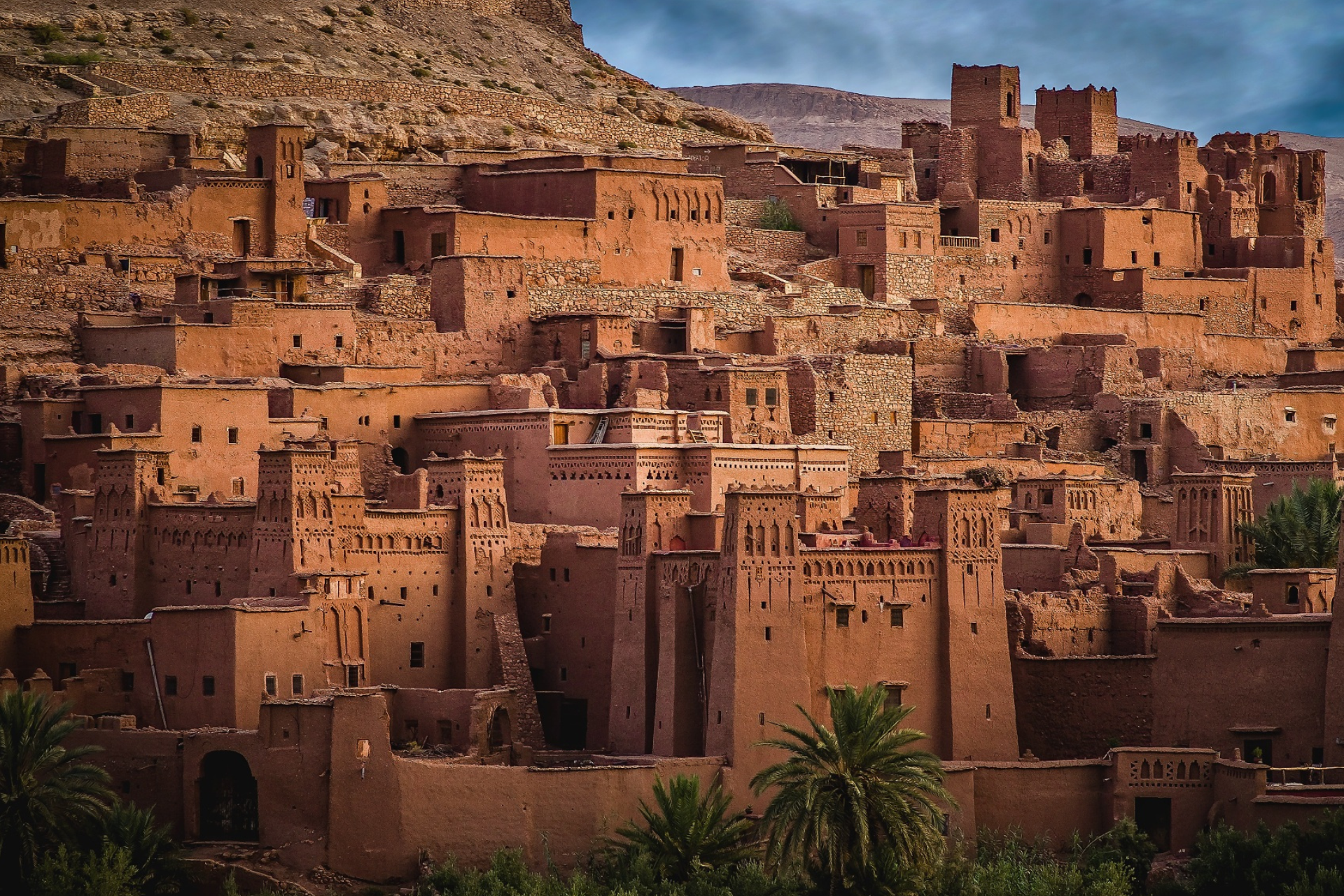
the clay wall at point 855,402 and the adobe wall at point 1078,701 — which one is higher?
the clay wall at point 855,402

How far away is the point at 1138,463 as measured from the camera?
5309cm

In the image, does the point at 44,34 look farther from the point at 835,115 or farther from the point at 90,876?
the point at 835,115

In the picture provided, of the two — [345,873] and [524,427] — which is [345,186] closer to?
[524,427]

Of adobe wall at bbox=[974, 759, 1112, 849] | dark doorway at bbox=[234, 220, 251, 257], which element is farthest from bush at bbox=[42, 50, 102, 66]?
adobe wall at bbox=[974, 759, 1112, 849]

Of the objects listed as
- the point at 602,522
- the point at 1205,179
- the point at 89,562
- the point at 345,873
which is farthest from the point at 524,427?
the point at 1205,179

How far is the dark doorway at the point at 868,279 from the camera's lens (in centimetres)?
5750

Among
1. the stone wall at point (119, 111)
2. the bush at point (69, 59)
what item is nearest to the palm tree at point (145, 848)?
the stone wall at point (119, 111)

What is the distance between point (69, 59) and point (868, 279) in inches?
631

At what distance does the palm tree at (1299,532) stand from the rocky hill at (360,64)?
1976 cm

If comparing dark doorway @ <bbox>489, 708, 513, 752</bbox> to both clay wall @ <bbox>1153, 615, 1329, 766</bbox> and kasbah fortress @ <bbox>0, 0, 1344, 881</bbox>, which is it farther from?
clay wall @ <bbox>1153, 615, 1329, 766</bbox>

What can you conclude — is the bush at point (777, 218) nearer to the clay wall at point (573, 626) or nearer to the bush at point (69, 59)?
the bush at point (69, 59)

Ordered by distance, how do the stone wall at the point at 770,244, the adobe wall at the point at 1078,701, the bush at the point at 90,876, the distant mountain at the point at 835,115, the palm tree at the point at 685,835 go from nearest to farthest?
1. the bush at the point at 90,876
2. the palm tree at the point at 685,835
3. the adobe wall at the point at 1078,701
4. the stone wall at the point at 770,244
5. the distant mountain at the point at 835,115

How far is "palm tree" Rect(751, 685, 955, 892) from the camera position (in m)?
36.1

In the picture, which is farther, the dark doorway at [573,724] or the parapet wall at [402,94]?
the parapet wall at [402,94]
